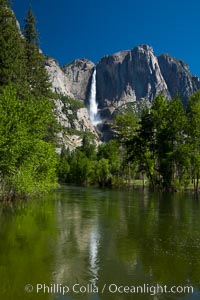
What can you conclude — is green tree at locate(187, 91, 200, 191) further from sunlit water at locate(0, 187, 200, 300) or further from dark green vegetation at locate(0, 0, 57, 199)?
sunlit water at locate(0, 187, 200, 300)

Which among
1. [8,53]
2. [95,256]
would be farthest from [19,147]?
[95,256]

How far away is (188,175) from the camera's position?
65000 millimetres

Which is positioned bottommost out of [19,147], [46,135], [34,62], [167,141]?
[19,147]

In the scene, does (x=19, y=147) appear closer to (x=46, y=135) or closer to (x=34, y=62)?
(x=46, y=135)

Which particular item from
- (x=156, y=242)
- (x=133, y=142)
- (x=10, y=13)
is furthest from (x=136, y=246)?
(x=133, y=142)

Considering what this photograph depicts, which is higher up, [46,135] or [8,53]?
[8,53]

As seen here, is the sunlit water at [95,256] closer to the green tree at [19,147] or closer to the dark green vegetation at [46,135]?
the green tree at [19,147]

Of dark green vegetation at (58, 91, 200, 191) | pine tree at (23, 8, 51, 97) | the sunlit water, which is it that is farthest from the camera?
dark green vegetation at (58, 91, 200, 191)

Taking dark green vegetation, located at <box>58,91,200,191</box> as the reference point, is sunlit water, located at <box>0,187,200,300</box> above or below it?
below

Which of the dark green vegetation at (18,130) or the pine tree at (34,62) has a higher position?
the pine tree at (34,62)

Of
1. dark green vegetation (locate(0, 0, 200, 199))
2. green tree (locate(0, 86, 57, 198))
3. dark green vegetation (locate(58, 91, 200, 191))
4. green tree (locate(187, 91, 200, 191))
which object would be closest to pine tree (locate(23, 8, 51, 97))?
dark green vegetation (locate(0, 0, 200, 199))

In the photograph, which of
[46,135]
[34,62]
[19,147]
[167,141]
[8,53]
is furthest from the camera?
[167,141]

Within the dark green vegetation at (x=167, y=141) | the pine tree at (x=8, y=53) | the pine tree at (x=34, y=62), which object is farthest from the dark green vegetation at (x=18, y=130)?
the dark green vegetation at (x=167, y=141)

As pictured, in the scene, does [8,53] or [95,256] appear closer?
[95,256]
